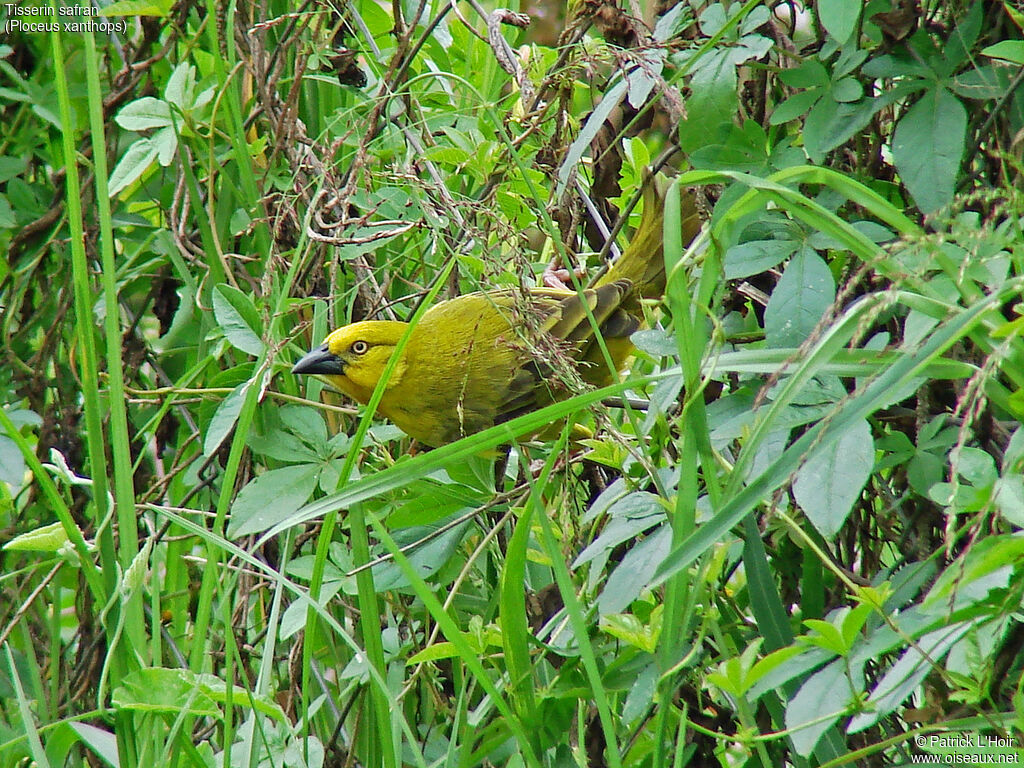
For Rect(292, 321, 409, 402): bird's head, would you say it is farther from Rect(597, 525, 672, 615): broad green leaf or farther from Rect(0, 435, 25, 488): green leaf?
Rect(597, 525, 672, 615): broad green leaf

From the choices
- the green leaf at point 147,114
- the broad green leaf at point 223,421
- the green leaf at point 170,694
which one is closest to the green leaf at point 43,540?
the green leaf at point 170,694

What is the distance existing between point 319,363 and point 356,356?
22 cm

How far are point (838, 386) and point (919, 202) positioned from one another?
0.35m

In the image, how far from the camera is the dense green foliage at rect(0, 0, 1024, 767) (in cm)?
139

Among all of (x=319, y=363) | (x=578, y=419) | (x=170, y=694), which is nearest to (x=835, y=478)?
(x=578, y=419)

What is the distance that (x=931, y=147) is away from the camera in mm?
1701

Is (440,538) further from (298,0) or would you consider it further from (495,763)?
(298,0)

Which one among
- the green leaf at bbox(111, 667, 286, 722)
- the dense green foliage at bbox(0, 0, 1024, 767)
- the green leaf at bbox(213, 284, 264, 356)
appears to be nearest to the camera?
the dense green foliage at bbox(0, 0, 1024, 767)

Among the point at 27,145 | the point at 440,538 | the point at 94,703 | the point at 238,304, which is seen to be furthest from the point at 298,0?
the point at 94,703

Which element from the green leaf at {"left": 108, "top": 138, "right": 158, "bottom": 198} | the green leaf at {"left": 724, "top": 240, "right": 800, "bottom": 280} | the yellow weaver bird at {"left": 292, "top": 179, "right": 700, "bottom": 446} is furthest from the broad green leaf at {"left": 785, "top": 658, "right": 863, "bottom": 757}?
the green leaf at {"left": 108, "top": 138, "right": 158, "bottom": 198}

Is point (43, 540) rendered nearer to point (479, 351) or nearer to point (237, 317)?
point (237, 317)

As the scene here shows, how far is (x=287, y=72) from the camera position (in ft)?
9.11

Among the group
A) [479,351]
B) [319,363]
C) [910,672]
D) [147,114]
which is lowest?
[479,351]

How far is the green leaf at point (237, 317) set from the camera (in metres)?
2.26
